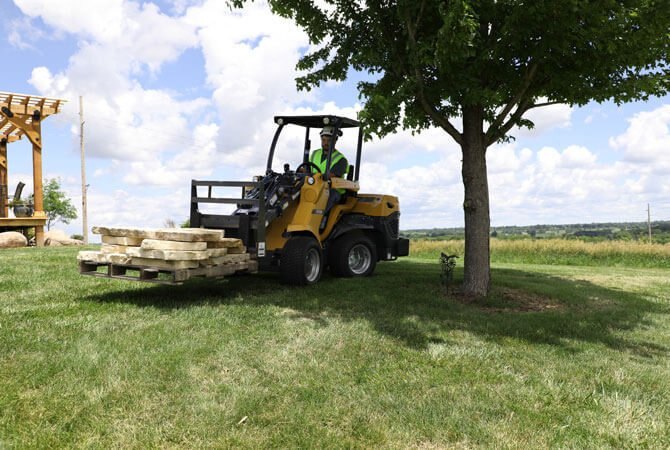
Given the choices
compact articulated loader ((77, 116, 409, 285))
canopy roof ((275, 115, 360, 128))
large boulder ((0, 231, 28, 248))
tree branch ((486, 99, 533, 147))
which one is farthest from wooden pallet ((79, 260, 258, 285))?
large boulder ((0, 231, 28, 248))

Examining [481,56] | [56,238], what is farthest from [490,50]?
[56,238]

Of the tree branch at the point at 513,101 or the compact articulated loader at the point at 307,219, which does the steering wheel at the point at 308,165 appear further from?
the tree branch at the point at 513,101

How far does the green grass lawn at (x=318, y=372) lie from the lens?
3410 millimetres

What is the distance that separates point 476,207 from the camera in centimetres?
828

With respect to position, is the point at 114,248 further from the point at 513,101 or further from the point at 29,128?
the point at 29,128

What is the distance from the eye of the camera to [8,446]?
3174 millimetres

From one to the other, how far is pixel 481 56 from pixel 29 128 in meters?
18.6

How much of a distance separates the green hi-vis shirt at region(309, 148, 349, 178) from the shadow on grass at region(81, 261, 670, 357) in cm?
192

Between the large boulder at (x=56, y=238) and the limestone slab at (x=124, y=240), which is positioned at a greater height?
the limestone slab at (x=124, y=240)

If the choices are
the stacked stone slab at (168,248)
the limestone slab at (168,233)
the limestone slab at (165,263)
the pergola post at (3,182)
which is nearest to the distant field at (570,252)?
the stacked stone slab at (168,248)

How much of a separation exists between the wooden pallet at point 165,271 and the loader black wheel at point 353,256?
6.67 ft

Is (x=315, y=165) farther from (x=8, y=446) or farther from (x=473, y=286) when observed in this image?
(x=8, y=446)

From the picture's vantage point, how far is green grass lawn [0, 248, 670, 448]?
341 centimetres

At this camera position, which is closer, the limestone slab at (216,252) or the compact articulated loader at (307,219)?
the limestone slab at (216,252)
